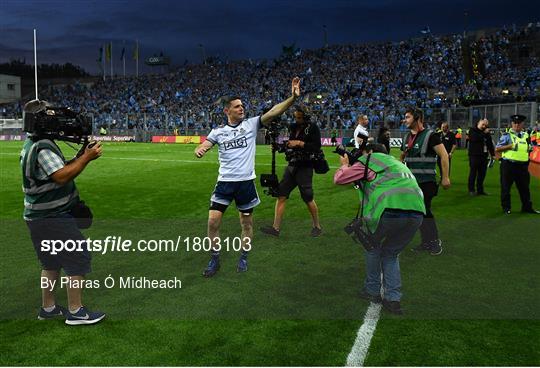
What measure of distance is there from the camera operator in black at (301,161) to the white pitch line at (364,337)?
3.12 m

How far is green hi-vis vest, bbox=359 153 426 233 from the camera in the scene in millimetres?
4574

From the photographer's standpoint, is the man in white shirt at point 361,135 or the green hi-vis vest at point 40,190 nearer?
the green hi-vis vest at point 40,190

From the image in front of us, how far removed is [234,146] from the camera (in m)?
5.89

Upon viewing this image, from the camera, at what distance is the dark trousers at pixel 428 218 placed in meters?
6.87

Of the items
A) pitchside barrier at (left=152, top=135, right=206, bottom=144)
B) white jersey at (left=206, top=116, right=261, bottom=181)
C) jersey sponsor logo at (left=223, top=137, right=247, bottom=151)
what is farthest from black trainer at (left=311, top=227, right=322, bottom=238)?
pitchside barrier at (left=152, top=135, right=206, bottom=144)

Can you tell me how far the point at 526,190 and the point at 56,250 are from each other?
9.06 m

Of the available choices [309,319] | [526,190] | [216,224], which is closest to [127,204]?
[216,224]

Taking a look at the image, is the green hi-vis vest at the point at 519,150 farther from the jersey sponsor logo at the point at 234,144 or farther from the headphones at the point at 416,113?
the jersey sponsor logo at the point at 234,144

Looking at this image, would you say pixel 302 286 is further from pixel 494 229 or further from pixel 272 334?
pixel 494 229

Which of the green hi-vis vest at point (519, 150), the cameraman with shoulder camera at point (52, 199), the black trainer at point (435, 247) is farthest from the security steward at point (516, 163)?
the cameraman with shoulder camera at point (52, 199)

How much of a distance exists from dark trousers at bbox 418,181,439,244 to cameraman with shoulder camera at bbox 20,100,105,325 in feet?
14.9

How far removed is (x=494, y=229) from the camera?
27.8ft

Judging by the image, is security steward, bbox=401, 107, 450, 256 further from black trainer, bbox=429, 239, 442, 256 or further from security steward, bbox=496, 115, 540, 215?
security steward, bbox=496, 115, 540, 215

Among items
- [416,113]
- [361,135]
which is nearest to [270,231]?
[416,113]
